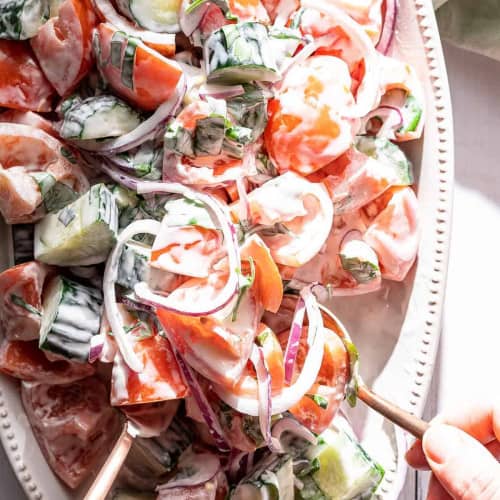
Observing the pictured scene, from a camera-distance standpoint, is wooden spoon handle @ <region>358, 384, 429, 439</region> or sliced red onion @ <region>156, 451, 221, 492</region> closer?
wooden spoon handle @ <region>358, 384, 429, 439</region>

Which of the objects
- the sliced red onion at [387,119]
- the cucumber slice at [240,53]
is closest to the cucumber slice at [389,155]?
the sliced red onion at [387,119]

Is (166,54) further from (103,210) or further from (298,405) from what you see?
(298,405)

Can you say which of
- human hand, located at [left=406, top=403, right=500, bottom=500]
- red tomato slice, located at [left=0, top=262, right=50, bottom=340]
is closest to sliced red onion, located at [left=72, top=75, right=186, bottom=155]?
red tomato slice, located at [left=0, top=262, right=50, bottom=340]

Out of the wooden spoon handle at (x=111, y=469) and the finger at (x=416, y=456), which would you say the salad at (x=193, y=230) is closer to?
the wooden spoon handle at (x=111, y=469)

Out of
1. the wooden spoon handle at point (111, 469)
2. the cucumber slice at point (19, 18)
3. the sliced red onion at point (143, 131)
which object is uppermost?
the cucumber slice at point (19, 18)

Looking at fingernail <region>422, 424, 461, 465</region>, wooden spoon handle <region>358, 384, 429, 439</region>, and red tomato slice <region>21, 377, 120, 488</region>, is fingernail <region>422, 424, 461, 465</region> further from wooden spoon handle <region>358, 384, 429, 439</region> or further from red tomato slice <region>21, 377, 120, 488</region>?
red tomato slice <region>21, 377, 120, 488</region>

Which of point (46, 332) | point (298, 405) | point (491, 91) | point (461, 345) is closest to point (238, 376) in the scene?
point (298, 405)
